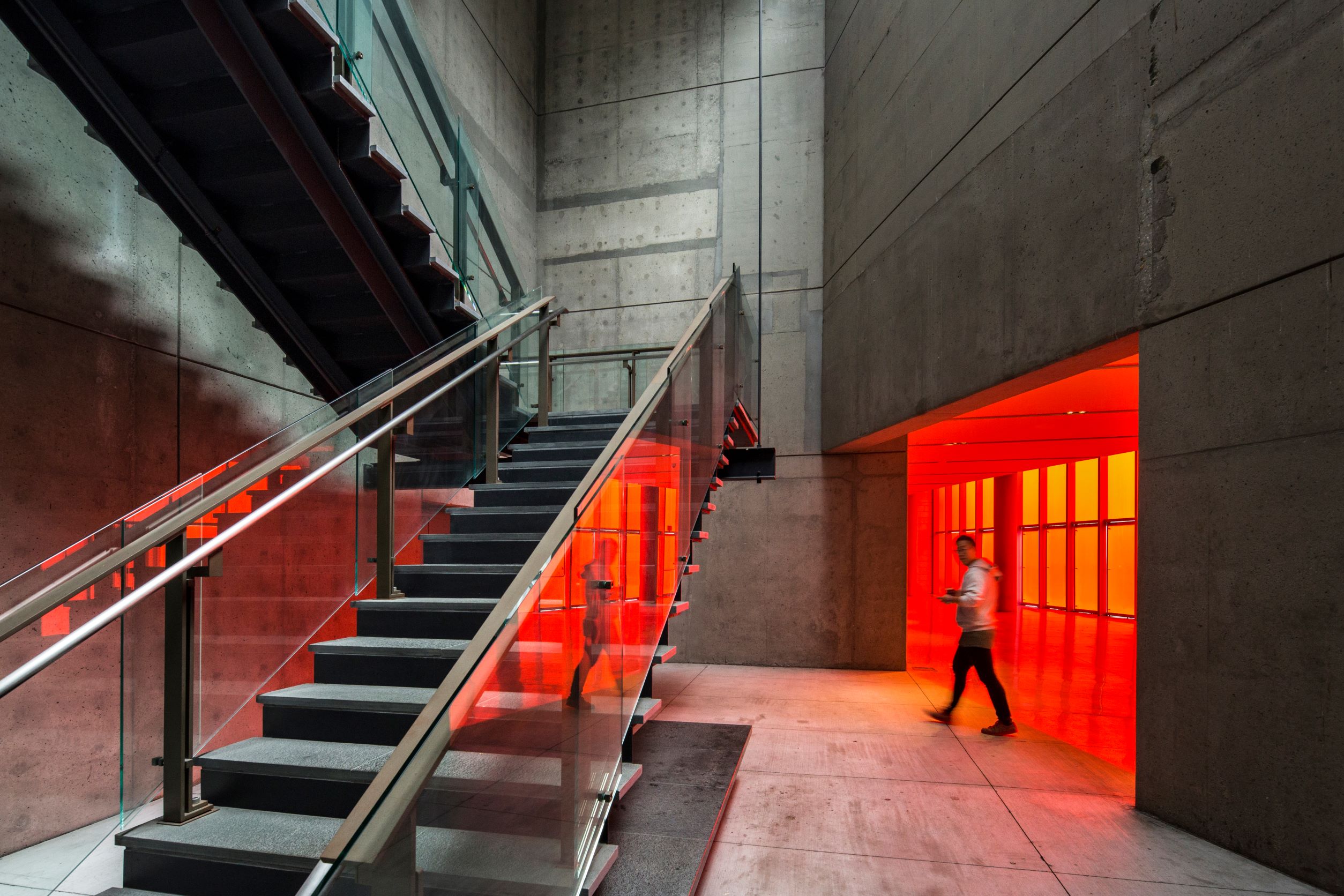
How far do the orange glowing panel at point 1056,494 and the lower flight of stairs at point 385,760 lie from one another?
54.3 feet

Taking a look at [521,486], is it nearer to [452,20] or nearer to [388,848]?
[388,848]

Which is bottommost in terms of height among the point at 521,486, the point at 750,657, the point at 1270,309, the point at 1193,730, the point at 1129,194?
the point at 750,657

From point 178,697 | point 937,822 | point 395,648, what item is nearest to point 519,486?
point 395,648

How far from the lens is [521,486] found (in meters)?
4.93

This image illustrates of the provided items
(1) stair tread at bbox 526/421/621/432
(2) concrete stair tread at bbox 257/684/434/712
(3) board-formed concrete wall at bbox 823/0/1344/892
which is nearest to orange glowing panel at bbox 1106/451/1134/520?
(3) board-formed concrete wall at bbox 823/0/1344/892

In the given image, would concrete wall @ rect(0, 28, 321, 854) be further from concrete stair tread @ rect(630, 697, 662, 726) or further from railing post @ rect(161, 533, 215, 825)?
concrete stair tread @ rect(630, 697, 662, 726)

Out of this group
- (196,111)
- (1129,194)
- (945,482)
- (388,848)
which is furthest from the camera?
(945,482)

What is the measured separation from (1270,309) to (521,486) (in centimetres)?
403

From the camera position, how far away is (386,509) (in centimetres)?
422

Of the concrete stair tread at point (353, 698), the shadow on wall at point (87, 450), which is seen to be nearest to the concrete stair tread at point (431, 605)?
the shadow on wall at point (87, 450)

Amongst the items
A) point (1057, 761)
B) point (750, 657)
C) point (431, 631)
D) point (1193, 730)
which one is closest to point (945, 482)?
point (750, 657)

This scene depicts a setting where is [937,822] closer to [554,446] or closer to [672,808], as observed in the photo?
[672,808]

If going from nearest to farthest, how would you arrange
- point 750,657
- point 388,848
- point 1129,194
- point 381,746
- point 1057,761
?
1. point 388,848
2. point 381,746
3. point 1129,194
4. point 1057,761
5. point 750,657

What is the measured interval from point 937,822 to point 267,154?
5.07 m
